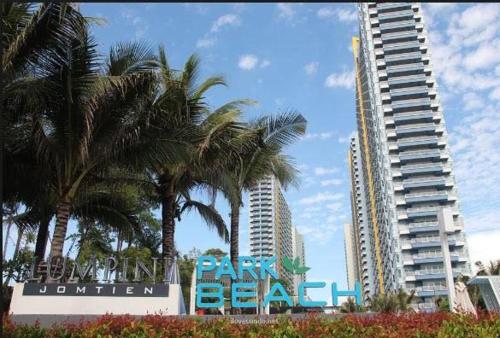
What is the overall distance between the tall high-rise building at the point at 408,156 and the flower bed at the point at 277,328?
77320 mm

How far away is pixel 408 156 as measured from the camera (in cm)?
8812

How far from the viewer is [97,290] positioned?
12555mm

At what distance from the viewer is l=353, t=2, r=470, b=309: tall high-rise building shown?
81.6 m

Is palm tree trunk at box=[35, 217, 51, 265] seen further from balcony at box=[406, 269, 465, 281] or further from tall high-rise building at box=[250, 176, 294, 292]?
tall high-rise building at box=[250, 176, 294, 292]

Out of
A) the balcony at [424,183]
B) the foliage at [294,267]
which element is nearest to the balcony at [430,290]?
the balcony at [424,183]

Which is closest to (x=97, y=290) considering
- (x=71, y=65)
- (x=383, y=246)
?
(x=71, y=65)

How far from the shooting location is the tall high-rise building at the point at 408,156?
81.6 meters

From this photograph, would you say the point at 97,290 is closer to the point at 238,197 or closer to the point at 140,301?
the point at 140,301

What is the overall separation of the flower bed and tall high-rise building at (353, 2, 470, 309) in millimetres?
77320

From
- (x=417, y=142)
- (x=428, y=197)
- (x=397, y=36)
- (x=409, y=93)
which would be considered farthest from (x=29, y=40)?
(x=397, y=36)

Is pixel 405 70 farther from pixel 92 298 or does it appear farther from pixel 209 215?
pixel 92 298

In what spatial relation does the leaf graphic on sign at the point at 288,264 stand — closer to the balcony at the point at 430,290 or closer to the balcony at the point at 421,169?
the balcony at the point at 430,290

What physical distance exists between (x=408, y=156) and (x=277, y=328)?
87649 mm

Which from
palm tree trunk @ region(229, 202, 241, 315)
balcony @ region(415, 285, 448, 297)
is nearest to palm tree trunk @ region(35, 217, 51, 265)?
palm tree trunk @ region(229, 202, 241, 315)
